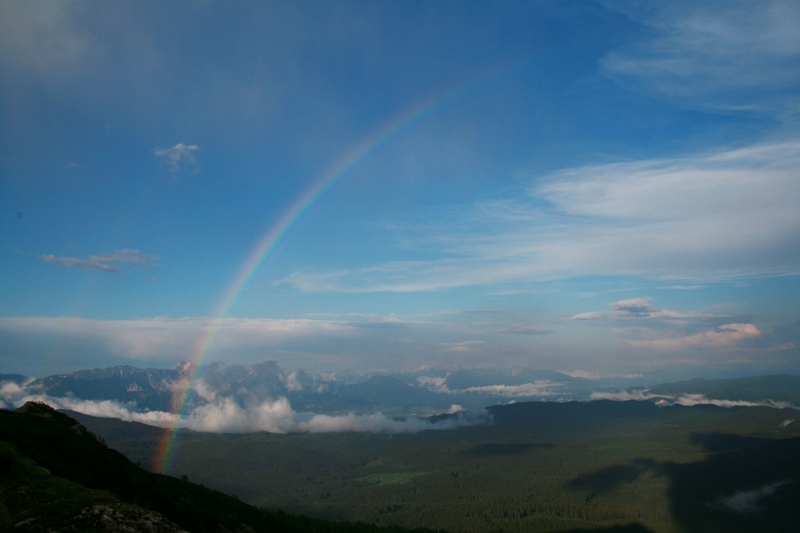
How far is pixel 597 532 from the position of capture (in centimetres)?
19788

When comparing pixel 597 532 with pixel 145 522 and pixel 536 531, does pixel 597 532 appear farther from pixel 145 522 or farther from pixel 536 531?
pixel 145 522

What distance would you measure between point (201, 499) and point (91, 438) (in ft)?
65.1

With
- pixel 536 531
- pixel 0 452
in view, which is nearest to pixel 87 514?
pixel 0 452

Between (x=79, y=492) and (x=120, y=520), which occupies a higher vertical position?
(x=79, y=492)

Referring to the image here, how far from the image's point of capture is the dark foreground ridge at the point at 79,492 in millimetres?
26344

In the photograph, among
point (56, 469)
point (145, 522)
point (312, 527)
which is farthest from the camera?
point (312, 527)

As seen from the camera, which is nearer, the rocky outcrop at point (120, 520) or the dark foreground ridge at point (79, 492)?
the rocky outcrop at point (120, 520)

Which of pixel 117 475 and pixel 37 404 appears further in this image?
pixel 37 404

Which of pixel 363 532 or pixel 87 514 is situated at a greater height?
→ pixel 87 514

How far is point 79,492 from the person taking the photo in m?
30.6

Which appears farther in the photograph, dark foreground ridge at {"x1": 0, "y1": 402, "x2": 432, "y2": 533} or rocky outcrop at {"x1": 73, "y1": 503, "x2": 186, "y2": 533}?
dark foreground ridge at {"x1": 0, "y1": 402, "x2": 432, "y2": 533}

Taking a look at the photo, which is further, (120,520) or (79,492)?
(79,492)

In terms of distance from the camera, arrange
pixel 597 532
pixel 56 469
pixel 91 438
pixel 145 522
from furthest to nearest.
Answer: pixel 597 532 → pixel 91 438 → pixel 56 469 → pixel 145 522

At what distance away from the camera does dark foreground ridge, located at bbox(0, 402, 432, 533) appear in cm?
2634
